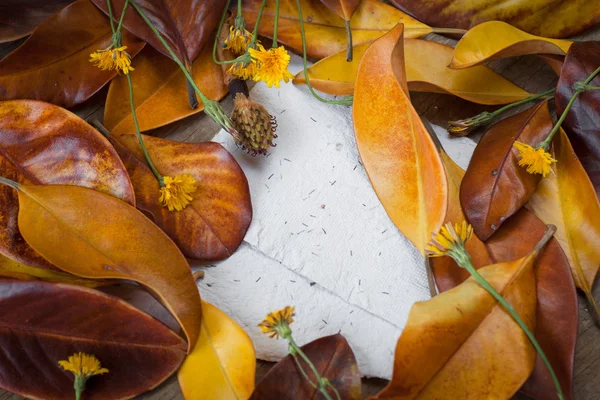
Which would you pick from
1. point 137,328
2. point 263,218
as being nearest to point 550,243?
point 263,218

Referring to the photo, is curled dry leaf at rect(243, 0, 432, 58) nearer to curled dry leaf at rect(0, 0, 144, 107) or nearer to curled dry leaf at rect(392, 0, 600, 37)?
curled dry leaf at rect(392, 0, 600, 37)

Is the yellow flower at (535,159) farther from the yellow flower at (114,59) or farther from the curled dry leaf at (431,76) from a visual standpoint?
the yellow flower at (114,59)

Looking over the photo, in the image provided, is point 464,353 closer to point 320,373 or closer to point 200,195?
point 320,373

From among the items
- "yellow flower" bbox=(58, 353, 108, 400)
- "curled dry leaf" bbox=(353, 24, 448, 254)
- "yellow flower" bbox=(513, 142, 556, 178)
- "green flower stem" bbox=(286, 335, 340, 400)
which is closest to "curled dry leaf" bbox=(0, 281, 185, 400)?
"yellow flower" bbox=(58, 353, 108, 400)

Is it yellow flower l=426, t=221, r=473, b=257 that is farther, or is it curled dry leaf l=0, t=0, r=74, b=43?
curled dry leaf l=0, t=0, r=74, b=43

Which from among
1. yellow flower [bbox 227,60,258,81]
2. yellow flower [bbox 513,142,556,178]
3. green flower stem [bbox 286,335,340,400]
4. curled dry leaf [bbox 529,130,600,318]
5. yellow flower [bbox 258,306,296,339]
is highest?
yellow flower [bbox 227,60,258,81]

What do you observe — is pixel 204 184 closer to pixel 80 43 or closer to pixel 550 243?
pixel 80 43
